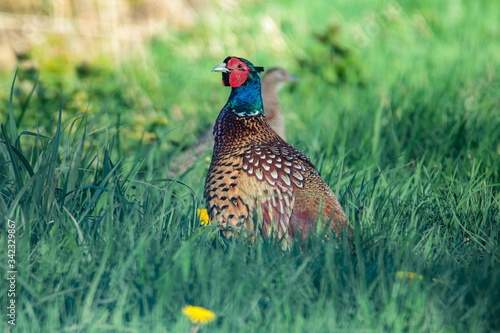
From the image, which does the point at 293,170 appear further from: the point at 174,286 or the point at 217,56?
the point at 217,56

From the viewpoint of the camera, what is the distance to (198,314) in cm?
270

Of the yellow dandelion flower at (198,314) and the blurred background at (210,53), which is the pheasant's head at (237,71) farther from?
the yellow dandelion flower at (198,314)

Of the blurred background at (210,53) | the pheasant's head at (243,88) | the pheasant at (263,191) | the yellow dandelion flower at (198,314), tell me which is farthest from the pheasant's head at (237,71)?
the yellow dandelion flower at (198,314)

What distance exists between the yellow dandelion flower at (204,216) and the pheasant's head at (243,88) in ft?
1.51

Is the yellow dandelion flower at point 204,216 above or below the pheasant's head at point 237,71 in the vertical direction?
below

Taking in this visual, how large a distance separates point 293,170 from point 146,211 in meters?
0.61

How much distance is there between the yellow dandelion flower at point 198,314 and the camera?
267 centimetres

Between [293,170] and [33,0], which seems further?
[33,0]

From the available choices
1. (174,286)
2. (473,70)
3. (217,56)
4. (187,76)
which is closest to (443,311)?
(174,286)

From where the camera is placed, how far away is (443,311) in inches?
110

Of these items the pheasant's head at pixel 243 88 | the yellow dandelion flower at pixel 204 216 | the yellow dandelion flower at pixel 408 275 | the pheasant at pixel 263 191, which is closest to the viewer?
the yellow dandelion flower at pixel 408 275

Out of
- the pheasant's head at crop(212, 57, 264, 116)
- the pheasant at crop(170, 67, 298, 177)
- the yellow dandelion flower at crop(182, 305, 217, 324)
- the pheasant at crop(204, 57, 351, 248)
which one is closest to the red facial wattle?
the pheasant's head at crop(212, 57, 264, 116)

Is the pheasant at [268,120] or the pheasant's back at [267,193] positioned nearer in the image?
the pheasant's back at [267,193]

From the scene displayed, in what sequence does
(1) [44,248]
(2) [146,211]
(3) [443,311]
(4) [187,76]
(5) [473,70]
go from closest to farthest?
(3) [443,311] < (1) [44,248] < (2) [146,211] < (5) [473,70] < (4) [187,76]
